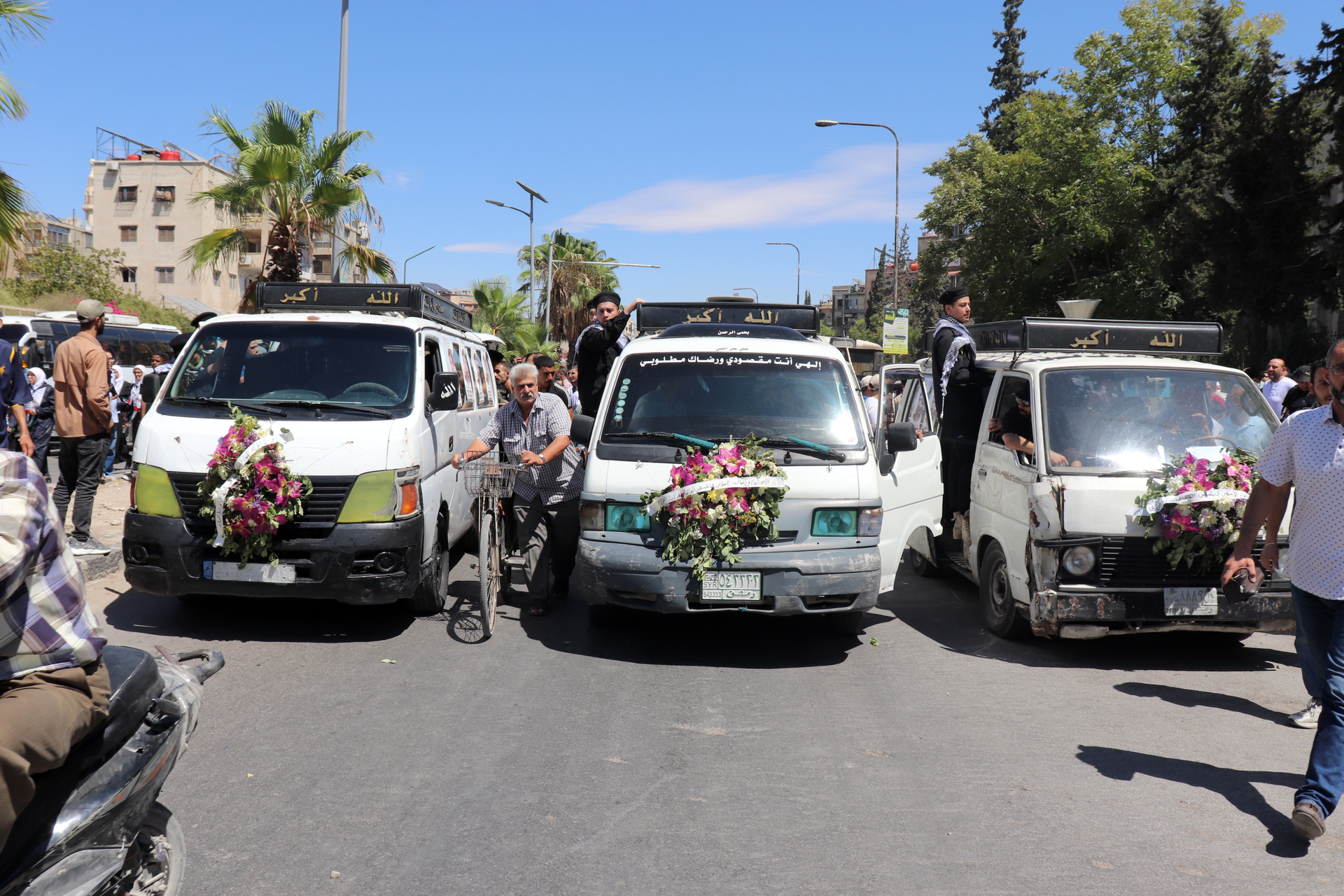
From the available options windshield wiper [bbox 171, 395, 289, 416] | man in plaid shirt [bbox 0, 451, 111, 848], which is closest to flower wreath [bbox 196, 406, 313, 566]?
windshield wiper [bbox 171, 395, 289, 416]

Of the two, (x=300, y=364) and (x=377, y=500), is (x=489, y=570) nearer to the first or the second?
(x=377, y=500)

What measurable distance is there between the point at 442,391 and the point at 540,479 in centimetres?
102

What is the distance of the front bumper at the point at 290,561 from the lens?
6.75m

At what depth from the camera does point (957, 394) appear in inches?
366

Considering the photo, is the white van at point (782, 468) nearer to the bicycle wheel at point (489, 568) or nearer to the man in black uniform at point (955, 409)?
the bicycle wheel at point (489, 568)

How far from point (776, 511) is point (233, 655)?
3558 mm

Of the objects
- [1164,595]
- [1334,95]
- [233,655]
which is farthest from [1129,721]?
[1334,95]

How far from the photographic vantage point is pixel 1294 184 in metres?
28.0

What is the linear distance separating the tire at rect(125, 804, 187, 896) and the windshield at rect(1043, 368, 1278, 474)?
5.63 m

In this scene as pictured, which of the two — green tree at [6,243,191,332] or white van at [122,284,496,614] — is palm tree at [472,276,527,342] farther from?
white van at [122,284,496,614]

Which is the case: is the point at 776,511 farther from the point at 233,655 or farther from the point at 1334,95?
the point at 1334,95

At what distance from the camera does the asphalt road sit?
377cm

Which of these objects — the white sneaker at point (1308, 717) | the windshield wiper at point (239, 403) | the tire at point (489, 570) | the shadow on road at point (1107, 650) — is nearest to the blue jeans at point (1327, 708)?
the white sneaker at point (1308, 717)

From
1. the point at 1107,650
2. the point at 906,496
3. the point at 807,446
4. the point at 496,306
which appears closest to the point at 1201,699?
the point at 1107,650
